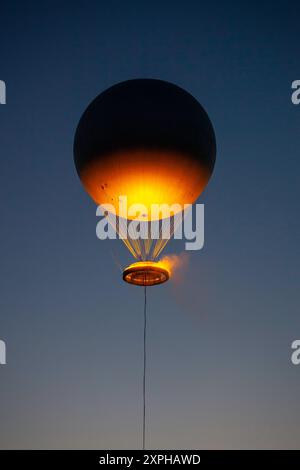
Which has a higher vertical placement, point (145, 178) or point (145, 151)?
point (145, 151)

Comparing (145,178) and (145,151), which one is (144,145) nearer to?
(145,151)

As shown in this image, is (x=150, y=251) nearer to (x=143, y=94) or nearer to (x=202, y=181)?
(x=202, y=181)

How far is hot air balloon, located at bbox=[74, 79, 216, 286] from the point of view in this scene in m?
12.6

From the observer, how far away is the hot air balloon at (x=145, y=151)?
12.6 metres

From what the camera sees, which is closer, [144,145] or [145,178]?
[144,145]

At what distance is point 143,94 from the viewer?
42.9ft

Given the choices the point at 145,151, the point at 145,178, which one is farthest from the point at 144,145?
the point at 145,178

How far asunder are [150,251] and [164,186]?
162 cm

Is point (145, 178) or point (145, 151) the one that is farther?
point (145, 178)

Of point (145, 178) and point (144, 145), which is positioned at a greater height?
point (144, 145)

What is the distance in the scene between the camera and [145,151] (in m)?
12.6
